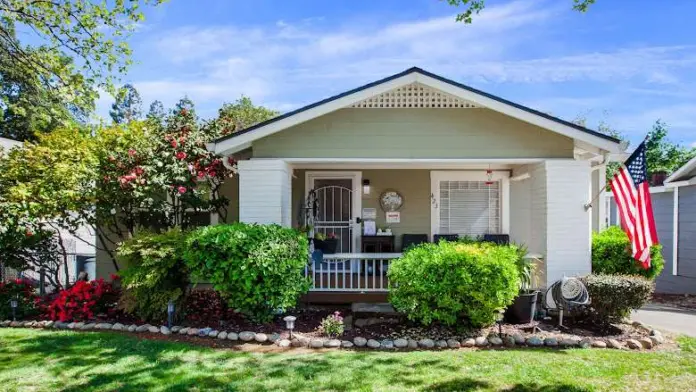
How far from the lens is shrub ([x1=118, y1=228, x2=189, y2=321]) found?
22.5 ft

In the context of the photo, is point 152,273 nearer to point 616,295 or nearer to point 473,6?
point 473,6

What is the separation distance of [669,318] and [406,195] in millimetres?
5813

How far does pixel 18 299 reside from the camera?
7.79 metres

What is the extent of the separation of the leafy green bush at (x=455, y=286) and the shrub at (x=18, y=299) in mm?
6320

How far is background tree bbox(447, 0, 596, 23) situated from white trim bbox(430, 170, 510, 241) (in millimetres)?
5164

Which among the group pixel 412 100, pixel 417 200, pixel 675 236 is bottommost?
pixel 675 236

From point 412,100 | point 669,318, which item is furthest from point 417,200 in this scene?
point 669,318

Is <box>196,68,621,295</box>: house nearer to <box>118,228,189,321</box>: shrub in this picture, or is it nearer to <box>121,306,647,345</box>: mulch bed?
<box>121,306,647,345</box>: mulch bed

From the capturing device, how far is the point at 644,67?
615 inches

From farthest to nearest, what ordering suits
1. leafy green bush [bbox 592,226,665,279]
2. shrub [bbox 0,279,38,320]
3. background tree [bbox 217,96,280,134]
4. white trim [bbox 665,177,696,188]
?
1. background tree [bbox 217,96,280,134]
2. white trim [bbox 665,177,696,188]
3. leafy green bush [bbox 592,226,665,279]
4. shrub [bbox 0,279,38,320]

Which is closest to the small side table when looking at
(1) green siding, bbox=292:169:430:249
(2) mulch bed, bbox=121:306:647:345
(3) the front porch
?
(3) the front porch

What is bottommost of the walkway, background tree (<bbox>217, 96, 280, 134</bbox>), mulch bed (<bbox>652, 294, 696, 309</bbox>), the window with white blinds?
mulch bed (<bbox>652, 294, 696, 309</bbox>)

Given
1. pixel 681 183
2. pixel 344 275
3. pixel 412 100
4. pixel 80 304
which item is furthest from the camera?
pixel 681 183

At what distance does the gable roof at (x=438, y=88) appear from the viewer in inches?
307
